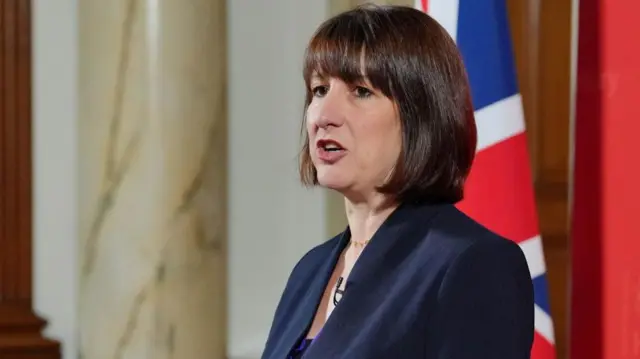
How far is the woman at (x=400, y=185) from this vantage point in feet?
3.43

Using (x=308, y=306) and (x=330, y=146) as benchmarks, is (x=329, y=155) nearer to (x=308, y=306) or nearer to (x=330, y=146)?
(x=330, y=146)

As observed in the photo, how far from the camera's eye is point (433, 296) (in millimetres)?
1055

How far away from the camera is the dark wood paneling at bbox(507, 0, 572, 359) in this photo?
303cm

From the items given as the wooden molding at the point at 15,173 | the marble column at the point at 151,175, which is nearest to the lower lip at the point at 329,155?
the marble column at the point at 151,175

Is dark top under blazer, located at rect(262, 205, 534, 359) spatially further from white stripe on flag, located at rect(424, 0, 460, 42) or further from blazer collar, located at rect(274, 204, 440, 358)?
white stripe on flag, located at rect(424, 0, 460, 42)

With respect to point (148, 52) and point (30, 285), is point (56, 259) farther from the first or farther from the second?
point (148, 52)

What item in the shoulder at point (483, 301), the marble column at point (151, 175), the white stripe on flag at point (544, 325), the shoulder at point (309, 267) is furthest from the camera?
the marble column at point (151, 175)

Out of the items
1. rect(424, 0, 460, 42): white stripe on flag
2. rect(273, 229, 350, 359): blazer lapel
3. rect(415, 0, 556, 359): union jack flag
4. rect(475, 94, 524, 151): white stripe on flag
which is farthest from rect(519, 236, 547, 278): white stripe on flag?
rect(273, 229, 350, 359): blazer lapel

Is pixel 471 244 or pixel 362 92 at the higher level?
pixel 362 92

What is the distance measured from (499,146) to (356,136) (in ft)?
2.12

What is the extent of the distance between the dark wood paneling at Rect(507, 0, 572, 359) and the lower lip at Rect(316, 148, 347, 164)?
77.3 inches

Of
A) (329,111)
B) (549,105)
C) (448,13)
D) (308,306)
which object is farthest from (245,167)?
(329,111)

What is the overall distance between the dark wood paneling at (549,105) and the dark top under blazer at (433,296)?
1.96m

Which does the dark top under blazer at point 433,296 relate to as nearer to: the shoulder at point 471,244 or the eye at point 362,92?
the shoulder at point 471,244
